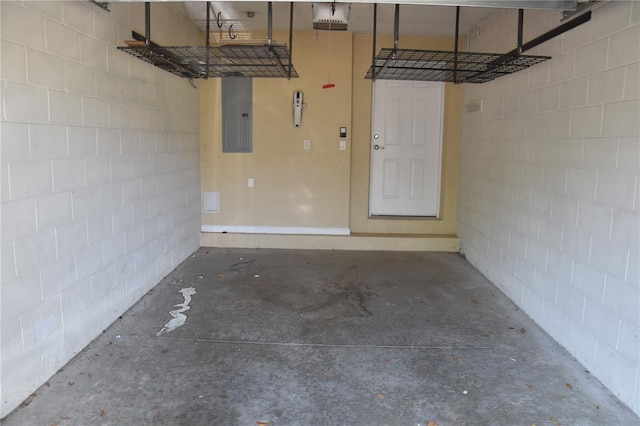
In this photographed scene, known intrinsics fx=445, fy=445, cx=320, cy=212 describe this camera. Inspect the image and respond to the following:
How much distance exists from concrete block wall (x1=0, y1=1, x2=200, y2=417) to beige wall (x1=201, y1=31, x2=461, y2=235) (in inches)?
52.8

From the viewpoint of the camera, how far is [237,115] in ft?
17.9

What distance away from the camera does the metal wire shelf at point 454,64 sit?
3.42 metres

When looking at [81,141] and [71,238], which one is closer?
[71,238]

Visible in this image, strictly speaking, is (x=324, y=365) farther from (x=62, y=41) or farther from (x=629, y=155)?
(x=62, y=41)

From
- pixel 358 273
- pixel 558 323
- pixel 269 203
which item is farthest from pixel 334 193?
pixel 558 323

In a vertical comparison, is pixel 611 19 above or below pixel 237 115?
above

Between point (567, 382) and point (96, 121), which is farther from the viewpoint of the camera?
point (96, 121)

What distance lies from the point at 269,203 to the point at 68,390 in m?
A: 3.44

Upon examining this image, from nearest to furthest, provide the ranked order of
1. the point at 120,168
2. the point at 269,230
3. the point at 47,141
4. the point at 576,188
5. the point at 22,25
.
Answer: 1. the point at 22,25
2. the point at 47,141
3. the point at 576,188
4. the point at 120,168
5. the point at 269,230

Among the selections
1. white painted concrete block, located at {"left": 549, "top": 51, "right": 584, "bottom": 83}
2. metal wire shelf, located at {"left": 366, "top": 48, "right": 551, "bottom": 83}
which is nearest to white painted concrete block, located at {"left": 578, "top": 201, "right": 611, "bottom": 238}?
white painted concrete block, located at {"left": 549, "top": 51, "right": 584, "bottom": 83}

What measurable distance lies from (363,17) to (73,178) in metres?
3.38

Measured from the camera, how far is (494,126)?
174 inches

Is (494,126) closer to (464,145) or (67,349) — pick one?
(464,145)

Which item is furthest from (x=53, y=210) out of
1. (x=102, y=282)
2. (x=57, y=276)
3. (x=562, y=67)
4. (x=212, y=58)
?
(x=562, y=67)
